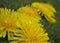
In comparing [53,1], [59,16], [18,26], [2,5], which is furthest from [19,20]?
[53,1]

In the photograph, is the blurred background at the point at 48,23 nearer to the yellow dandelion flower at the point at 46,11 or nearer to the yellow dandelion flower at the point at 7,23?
the yellow dandelion flower at the point at 46,11

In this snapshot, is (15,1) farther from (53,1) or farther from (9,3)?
(53,1)

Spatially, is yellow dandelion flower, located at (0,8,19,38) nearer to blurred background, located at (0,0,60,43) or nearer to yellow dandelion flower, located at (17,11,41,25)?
yellow dandelion flower, located at (17,11,41,25)

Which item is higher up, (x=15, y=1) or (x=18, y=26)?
(x=15, y=1)

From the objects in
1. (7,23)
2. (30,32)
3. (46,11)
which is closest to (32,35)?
(30,32)

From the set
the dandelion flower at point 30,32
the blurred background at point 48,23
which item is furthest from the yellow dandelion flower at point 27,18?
the blurred background at point 48,23

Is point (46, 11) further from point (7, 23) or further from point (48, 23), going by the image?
point (7, 23)

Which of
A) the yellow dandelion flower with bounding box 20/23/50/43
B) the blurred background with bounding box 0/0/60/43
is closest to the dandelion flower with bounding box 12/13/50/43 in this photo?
the yellow dandelion flower with bounding box 20/23/50/43

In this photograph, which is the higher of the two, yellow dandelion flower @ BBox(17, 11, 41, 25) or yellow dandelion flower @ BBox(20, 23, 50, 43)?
yellow dandelion flower @ BBox(17, 11, 41, 25)
